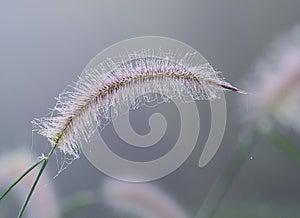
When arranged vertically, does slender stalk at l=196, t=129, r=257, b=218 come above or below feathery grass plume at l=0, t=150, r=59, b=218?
above

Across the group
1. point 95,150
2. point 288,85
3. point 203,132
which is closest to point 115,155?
point 95,150

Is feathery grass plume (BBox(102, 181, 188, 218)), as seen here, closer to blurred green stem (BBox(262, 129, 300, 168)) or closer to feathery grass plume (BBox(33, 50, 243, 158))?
blurred green stem (BBox(262, 129, 300, 168))

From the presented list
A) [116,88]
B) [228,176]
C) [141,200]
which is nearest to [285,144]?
[228,176]

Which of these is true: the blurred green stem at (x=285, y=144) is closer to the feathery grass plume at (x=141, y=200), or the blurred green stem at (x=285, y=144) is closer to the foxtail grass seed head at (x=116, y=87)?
the feathery grass plume at (x=141, y=200)

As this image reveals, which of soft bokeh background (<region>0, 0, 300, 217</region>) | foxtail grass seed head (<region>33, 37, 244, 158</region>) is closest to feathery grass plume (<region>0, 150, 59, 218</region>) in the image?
soft bokeh background (<region>0, 0, 300, 217</region>)

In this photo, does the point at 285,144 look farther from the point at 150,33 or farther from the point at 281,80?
the point at 150,33

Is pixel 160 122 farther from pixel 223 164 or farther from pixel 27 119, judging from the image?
pixel 27 119
